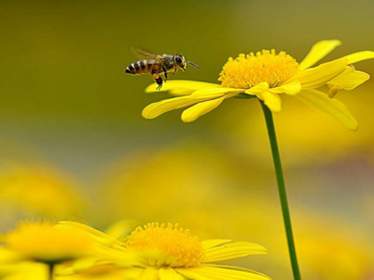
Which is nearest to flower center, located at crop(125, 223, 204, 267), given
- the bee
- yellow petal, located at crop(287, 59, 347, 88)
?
yellow petal, located at crop(287, 59, 347, 88)

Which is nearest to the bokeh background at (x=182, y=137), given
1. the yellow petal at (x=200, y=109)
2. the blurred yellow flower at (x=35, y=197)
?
the blurred yellow flower at (x=35, y=197)

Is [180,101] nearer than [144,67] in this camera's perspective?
Yes

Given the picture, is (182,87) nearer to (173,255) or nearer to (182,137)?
A: (173,255)

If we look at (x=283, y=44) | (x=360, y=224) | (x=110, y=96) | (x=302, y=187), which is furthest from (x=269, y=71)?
(x=283, y=44)

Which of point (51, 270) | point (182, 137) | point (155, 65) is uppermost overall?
point (182, 137)

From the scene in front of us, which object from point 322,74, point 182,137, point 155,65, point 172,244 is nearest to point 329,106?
point 322,74

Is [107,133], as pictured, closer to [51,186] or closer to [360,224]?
[360,224]

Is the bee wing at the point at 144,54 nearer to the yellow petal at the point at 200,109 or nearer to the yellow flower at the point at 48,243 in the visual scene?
the yellow petal at the point at 200,109

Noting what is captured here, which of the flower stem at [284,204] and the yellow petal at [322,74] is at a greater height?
the yellow petal at [322,74]
